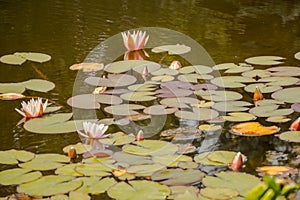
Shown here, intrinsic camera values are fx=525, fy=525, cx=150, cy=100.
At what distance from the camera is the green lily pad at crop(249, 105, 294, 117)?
1.48m

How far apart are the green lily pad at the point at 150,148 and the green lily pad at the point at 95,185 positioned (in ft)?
0.52

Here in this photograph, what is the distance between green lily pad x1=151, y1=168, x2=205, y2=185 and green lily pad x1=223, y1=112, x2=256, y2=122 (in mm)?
330

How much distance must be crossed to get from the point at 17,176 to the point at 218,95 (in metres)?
0.72

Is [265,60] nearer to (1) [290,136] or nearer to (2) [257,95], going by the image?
(2) [257,95]

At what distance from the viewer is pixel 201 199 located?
104 cm

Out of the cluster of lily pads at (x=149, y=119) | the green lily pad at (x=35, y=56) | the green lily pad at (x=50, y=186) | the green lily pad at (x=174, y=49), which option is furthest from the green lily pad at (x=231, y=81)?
the green lily pad at (x=50, y=186)

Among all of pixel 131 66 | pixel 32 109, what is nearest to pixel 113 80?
pixel 131 66

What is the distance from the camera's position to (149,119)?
1491 millimetres

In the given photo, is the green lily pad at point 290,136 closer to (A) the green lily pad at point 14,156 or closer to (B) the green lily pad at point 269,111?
(B) the green lily pad at point 269,111

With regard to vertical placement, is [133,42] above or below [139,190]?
above

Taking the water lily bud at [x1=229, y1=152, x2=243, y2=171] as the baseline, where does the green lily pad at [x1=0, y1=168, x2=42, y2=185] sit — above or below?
below

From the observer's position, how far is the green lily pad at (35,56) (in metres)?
1.95

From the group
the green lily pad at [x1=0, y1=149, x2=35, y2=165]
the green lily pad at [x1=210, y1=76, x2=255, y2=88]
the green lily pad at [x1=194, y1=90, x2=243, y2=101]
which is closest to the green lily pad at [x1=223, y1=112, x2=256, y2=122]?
the green lily pad at [x1=194, y1=90, x2=243, y2=101]

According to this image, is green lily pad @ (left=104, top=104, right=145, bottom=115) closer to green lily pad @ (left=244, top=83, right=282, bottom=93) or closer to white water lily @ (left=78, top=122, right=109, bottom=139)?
white water lily @ (left=78, top=122, right=109, bottom=139)
